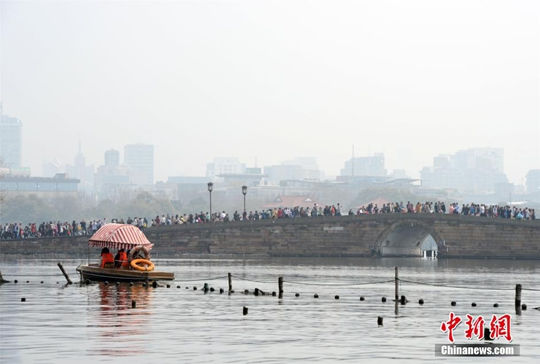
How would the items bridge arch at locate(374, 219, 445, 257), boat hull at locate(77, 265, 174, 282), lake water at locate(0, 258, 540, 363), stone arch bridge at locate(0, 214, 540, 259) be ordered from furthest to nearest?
bridge arch at locate(374, 219, 445, 257) → stone arch bridge at locate(0, 214, 540, 259) → boat hull at locate(77, 265, 174, 282) → lake water at locate(0, 258, 540, 363)

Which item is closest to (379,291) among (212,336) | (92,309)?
(92,309)

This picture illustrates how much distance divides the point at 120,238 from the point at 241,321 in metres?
18.8

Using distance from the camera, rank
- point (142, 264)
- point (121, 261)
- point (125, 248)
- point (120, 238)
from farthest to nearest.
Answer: point (125, 248) → point (120, 238) → point (121, 261) → point (142, 264)

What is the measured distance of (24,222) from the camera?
189 metres

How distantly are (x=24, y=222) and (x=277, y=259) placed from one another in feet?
349

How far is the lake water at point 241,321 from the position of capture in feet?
91.7

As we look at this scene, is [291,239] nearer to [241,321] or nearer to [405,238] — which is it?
[405,238]

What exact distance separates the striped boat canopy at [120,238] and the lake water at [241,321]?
1943 millimetres

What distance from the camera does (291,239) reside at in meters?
92.2

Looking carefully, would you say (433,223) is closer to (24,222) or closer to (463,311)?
(463,311)

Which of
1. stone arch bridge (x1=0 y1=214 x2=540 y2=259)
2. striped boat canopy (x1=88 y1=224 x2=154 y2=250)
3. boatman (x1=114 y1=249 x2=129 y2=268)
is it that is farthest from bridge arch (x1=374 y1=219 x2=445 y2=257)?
boatman (x1=114 y1=249 x2=129 y2=268)

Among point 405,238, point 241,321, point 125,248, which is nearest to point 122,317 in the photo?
point 241,321

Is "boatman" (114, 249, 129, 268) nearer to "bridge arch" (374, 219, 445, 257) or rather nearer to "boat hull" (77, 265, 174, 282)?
"boat hull" (77, 265, 174, 282)

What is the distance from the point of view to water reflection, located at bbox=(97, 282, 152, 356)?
29016 mm
